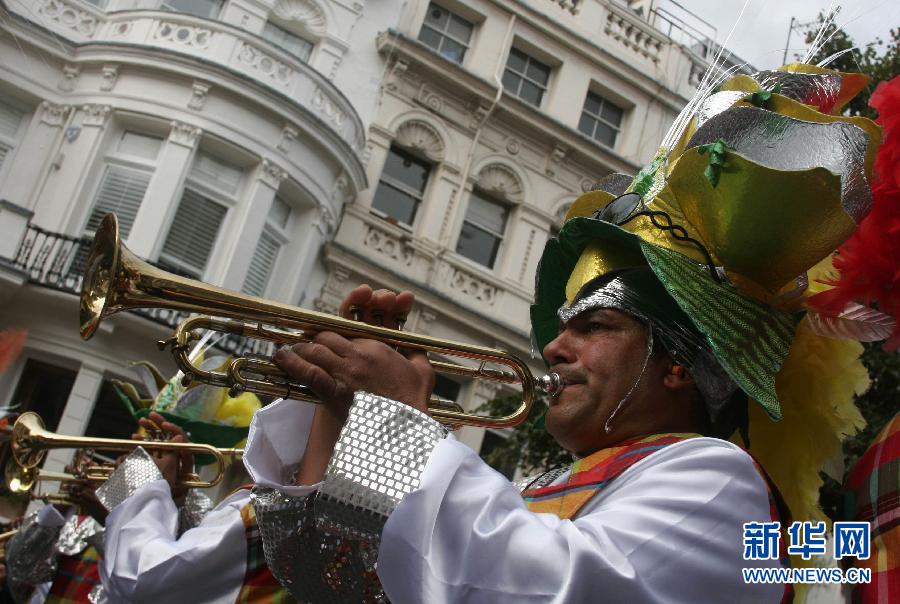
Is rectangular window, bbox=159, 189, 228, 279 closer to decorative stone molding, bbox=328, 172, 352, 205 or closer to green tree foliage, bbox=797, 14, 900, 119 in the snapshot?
decorative stone molding, bbox=328, 172, 352, 205

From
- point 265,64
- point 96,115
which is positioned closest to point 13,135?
point 96,115

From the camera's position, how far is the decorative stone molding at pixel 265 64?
46.9ft

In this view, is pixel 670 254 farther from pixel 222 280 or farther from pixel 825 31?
pixel 222 280

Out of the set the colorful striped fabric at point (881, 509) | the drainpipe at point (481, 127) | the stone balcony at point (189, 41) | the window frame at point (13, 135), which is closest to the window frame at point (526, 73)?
the drainpipe at point (481, 127)

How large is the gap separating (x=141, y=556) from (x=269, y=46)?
12287 mm

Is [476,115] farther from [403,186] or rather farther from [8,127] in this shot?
[8,127]

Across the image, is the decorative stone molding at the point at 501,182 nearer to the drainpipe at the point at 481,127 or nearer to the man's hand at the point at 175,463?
the drainpipe at the point at 481,127

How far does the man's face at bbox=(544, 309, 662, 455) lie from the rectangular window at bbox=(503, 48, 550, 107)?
1577cm

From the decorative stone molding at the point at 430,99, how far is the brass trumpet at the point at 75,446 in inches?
477

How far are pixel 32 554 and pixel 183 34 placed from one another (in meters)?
10.7

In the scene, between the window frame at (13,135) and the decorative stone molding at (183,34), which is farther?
the decorative stone molding at (183,34)

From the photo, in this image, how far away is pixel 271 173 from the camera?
14.4m

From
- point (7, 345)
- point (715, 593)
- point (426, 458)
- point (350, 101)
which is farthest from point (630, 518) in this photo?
point (350, 101)

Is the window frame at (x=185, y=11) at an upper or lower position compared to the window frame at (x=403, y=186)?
upper
